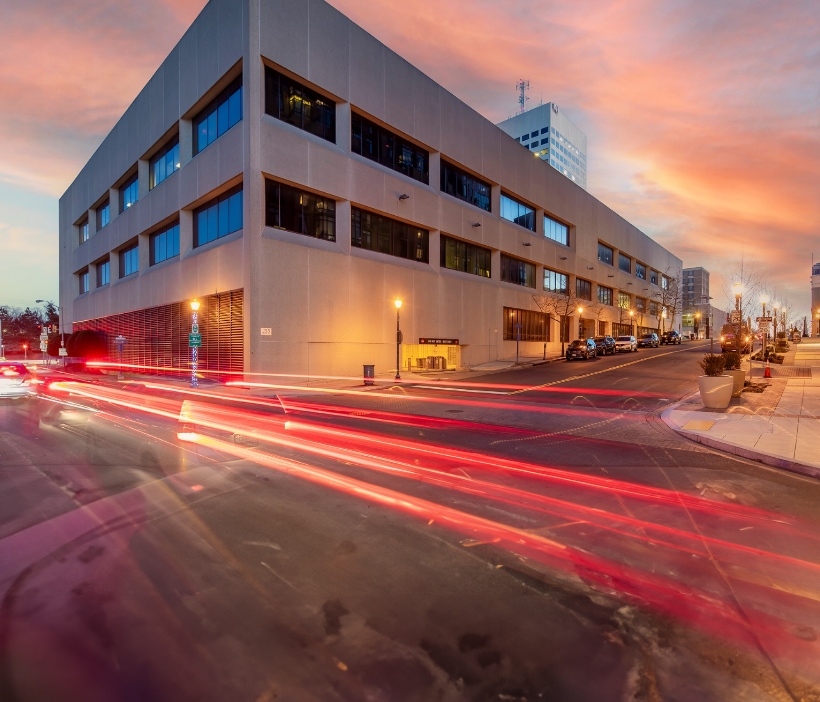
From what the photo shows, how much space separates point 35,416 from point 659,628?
57.7 feet

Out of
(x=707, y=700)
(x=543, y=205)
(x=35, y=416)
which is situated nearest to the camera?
(x=707, y=700)

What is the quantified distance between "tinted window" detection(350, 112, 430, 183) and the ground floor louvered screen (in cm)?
1283

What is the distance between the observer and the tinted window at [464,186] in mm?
38094

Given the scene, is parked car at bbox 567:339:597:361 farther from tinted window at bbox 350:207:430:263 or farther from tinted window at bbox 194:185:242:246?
tinted window at bbox 194:185:242:246

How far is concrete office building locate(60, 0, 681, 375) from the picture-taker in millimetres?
25703

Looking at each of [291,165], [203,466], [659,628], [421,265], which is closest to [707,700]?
[659,628]

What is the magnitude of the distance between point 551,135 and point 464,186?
359 ft

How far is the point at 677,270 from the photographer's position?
101m

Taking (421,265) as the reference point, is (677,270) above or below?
above

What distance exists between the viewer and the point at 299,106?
27.1 meters

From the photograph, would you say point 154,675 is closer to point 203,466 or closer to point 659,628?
point 659,628

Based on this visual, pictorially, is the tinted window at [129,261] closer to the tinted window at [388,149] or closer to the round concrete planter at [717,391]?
the tinted window at [388,149]

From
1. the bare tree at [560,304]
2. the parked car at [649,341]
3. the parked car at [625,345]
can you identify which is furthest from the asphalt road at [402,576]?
the parked car at [649,341]

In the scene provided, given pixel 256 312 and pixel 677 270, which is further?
pixel 677 270
